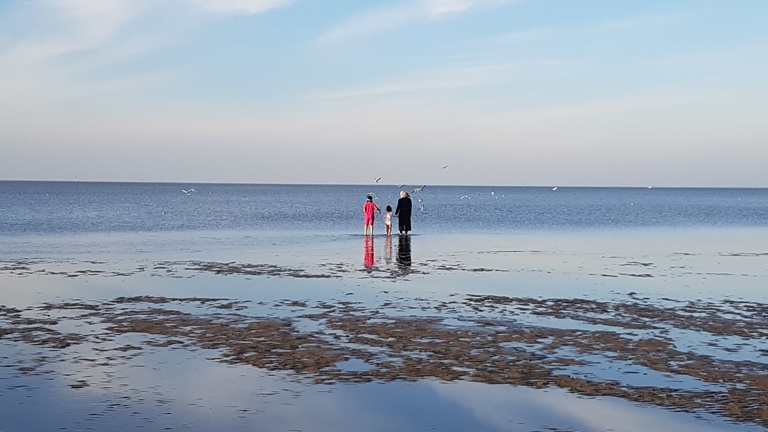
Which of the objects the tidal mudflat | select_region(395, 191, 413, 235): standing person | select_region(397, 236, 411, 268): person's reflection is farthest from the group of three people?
the tidal mudflat

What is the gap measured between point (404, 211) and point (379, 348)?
2407 centimetres

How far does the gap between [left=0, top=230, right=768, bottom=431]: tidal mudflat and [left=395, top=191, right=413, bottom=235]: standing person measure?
11.8 m

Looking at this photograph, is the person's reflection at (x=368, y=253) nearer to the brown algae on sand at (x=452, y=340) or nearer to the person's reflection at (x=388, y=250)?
the person's reflection at (x=388, y=250)

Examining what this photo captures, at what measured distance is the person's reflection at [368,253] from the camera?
79.9 ft

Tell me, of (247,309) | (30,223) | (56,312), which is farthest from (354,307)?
(30,223)

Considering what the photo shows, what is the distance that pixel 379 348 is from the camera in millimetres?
12156

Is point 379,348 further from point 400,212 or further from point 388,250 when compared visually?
point 400,212

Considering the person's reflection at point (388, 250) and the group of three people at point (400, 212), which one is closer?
the person's reflection at point (388, 250)

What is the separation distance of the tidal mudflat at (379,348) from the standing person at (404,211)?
38.8 feet

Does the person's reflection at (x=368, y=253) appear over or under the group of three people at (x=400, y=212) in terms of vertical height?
under

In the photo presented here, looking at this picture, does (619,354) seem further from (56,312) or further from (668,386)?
(56,312)

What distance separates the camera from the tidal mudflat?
8758 millimetres

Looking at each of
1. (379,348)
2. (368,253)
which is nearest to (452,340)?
(379,348)

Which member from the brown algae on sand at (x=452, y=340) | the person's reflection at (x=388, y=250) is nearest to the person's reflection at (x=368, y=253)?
the person's reflection at (x=388, y=250)
